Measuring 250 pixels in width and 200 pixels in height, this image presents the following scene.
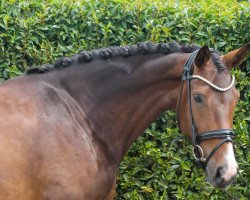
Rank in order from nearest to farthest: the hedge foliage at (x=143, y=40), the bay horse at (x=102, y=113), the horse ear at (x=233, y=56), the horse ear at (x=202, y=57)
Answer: the bay horse at (x=102, y=113)
the horse ear at (x=202, y=57)
the horse ear at (x=233, y=56)
the hedge foliage at (x=143, y=40)

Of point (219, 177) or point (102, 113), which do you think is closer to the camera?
point (219, 177)

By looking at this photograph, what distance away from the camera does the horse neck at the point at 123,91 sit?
3812 millimetres

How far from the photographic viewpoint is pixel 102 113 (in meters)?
3.82

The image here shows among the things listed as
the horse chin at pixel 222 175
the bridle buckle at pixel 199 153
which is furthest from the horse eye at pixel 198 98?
the horse chin at pixel 222 175

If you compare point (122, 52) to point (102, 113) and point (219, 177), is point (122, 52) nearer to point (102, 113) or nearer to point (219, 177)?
point (102, 113)

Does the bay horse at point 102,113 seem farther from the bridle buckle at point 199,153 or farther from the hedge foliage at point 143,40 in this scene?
the hedge foliage at point 143,40

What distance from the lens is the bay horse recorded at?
3.46 m

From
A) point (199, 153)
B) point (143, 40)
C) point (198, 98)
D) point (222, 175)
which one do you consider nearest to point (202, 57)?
point (198, 98)

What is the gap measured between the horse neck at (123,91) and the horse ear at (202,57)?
17 cm

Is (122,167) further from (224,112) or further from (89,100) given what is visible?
(224,112)

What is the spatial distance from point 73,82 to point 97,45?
4.56ft

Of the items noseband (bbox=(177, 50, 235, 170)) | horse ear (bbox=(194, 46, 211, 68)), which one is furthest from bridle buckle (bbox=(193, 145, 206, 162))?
horse ear (bbox=(194, 46, 211, 68))

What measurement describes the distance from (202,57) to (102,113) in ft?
2.60

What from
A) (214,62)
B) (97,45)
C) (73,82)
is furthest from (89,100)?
Result: (97,45)
